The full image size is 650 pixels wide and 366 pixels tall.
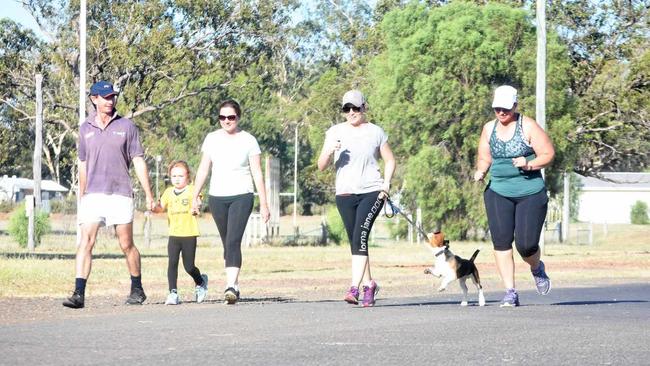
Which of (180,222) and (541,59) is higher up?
(541,59)

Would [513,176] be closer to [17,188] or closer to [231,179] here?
[231,179]

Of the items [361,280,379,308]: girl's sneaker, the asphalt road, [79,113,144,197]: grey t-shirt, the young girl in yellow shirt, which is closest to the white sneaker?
the young girl in yellow shirt

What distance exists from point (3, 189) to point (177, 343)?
92962 millimetres

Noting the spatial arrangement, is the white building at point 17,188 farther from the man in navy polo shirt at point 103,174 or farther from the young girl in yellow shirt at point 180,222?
the man in navy polo shirt at point 103,174

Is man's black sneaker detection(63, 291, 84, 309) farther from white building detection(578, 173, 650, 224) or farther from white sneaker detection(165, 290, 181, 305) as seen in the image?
white building detection(578, 173, 650, 224)

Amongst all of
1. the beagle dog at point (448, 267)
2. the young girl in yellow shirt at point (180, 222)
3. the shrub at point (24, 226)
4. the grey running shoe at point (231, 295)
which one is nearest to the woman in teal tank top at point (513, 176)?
the beagle dog at point (448, 267)

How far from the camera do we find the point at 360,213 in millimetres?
13977

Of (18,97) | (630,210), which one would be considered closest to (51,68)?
(18,97)

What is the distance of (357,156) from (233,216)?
135 centimetres

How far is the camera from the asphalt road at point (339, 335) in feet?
28.3

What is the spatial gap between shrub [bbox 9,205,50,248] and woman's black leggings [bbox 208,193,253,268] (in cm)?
2613

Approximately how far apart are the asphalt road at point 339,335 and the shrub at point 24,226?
26.4m

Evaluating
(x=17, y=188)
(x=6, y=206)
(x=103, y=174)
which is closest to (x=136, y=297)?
(x=103, y=174)

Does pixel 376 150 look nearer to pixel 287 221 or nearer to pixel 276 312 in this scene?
pixel 276 312
